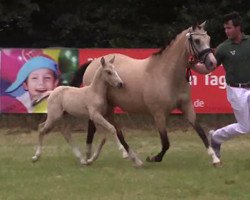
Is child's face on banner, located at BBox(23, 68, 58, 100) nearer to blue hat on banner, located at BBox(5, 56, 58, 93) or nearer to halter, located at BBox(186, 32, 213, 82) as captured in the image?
blue hat on banner, located at BBox(5, 56, 58, 93)

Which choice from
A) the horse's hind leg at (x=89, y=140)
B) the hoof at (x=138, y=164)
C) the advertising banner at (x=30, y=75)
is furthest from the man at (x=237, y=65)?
the advertising banner at (x=30, y=75)

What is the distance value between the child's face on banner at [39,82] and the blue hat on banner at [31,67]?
0.34 ft

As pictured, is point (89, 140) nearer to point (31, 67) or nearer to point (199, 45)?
point (199, 45)

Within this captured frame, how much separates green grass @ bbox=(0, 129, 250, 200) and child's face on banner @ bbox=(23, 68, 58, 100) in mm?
2854

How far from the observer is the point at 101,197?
820 cm

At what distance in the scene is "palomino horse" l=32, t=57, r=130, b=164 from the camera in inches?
436

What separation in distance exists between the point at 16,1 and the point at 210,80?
23.1 feet

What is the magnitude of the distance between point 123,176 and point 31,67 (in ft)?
26.1

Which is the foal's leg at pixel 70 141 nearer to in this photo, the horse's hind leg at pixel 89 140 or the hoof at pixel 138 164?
the horse's hind leg at pixel 89 140

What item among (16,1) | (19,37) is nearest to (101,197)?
(16,1)

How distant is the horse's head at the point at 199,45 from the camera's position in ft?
34.2

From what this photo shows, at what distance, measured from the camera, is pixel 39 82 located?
56.2 ft

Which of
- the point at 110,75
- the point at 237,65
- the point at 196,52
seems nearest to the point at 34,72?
the point at 110,75

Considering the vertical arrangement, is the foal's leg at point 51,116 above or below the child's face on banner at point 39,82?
above
